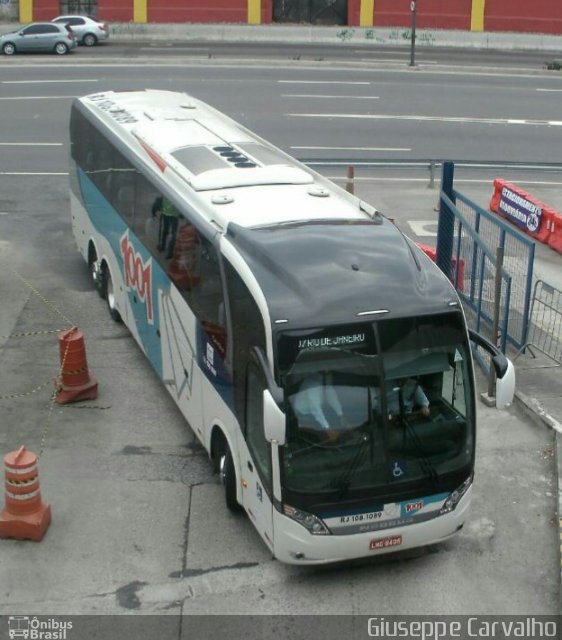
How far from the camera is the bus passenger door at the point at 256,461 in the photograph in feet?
30.3

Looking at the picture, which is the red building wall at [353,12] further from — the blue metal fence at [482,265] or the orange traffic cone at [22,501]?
the orange traffic cone at [22,501]

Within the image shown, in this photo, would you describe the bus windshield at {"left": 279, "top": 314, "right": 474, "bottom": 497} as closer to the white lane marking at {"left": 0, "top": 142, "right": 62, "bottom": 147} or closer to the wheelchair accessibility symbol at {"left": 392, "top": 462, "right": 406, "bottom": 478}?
the wheelchair accessibility symbol at {"left": 392, "top": 462, "right": 406, "bottom": 478}

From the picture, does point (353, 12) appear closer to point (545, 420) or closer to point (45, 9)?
point (45, 9)

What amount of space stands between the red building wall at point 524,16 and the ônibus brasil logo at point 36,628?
46.0 metres

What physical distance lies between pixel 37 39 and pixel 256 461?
3649cm

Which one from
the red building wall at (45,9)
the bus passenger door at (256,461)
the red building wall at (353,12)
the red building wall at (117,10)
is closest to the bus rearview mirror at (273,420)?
the bus passenger door at (256,461)

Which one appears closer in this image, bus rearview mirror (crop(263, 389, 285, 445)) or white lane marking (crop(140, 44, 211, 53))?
bus rearview mirror (crop(263, 389, 285, 445))

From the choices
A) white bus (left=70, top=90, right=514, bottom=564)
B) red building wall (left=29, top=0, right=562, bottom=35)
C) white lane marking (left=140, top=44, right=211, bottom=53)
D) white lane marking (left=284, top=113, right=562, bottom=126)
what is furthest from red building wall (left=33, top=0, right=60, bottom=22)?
white bus (left=70, top=90, right=514, bottom=564)

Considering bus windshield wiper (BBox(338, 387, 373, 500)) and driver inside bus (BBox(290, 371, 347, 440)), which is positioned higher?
driver inside bus (BBox(290, 371, 347, 440))

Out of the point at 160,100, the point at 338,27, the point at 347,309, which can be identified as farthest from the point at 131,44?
the point at 347,309

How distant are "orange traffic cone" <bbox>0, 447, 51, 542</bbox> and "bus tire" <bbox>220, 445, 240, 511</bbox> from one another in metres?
1.78

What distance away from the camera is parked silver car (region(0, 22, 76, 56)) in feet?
140

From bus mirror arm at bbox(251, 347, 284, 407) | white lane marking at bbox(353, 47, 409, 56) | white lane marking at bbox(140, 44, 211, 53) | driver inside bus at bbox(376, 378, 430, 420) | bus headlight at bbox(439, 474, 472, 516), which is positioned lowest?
bus headlight at bbox(439, 474, 472, 516)

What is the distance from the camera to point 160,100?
632 inches
